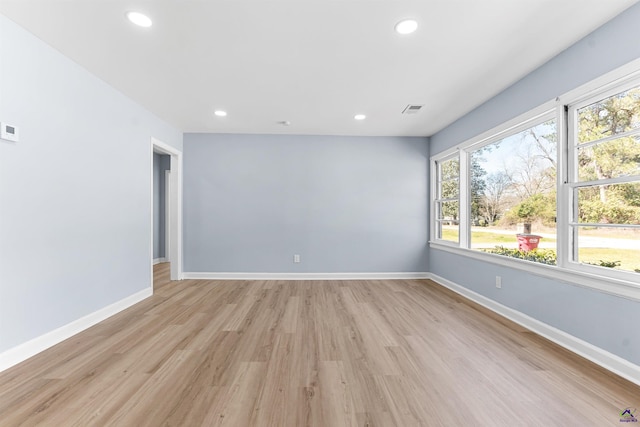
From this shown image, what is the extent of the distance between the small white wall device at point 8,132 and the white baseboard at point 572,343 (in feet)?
14.9

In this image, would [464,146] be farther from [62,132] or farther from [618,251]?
[62,132]

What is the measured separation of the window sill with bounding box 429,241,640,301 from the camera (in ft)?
6.12

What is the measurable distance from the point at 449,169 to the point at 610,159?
2491 mm

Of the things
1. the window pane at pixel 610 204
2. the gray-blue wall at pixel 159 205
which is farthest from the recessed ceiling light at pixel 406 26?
the gray-blue wall at pixel 159 205

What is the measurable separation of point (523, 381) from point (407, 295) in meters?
2.02

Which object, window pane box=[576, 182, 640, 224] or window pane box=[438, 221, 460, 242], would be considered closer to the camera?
window pane box=[576, 182, 640, 224]

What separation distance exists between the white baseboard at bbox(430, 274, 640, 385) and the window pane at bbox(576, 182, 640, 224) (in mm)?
952

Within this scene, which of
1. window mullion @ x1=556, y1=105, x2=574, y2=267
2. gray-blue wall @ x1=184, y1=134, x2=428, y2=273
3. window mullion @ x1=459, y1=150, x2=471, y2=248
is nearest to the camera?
window mullion @ x1=556, y1=105, x2=574, y2=267

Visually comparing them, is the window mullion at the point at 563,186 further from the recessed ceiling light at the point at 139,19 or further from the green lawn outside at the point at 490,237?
the recessed ceiling light at the point at 139,19

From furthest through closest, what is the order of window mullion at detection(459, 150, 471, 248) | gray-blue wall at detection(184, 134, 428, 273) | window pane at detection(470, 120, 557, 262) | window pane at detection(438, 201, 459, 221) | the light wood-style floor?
gray-blue wall at detection(184, 134, 428, 273) → window pane at detection(438, 201, 459, 221) → window mullion at detection(459, 150, 471, 248) → window pane at detection(470, 120, 557, 262) → the light wood-style floor

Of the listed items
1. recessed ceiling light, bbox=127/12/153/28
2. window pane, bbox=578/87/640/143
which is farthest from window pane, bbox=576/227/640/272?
recessed ceiling light, bbox=127/12/153/28

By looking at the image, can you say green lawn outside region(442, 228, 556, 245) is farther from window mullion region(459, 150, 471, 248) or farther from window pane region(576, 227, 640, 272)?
window pane region(576, 227, 640, 272)

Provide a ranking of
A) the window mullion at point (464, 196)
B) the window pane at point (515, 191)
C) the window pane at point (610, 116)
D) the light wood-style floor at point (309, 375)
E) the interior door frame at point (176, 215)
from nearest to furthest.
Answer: the light wood-style floor at point (309, 375) < the window pane at point (610, 116) < the window pane at point (515, 191) < the window mullion at point (464, 196) < the interior door frame at point (176, 215)

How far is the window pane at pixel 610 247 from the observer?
1.95 m
